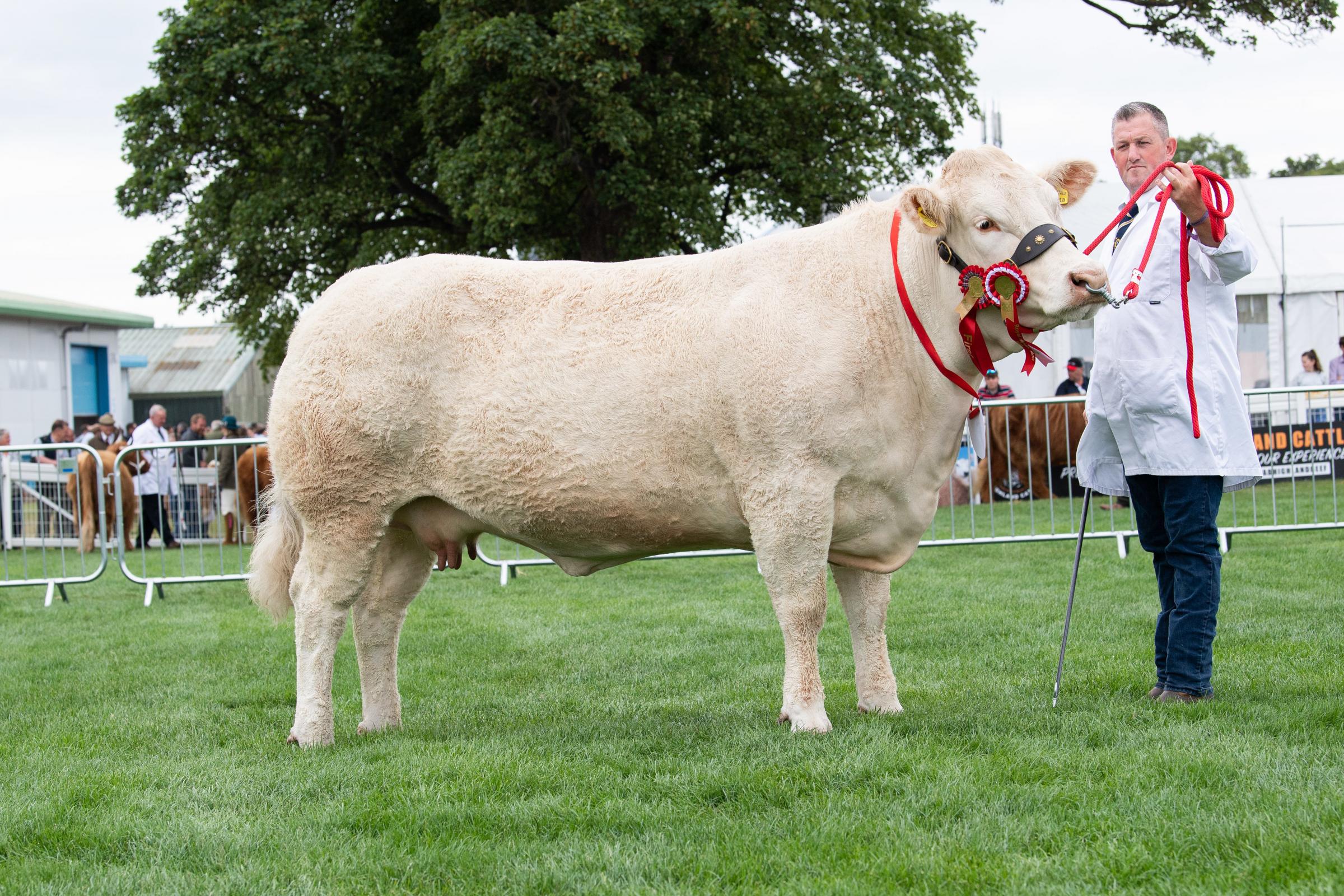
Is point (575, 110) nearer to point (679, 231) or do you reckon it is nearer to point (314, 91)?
point (679, 231)

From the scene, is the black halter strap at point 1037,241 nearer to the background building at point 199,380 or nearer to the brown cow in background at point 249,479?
the brown cow in background at point 249,479

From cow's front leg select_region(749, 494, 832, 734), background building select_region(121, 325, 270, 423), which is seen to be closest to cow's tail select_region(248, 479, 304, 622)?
cow's front leg select_region(749, 494, 832, 734)

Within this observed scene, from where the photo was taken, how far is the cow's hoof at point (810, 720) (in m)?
4.62

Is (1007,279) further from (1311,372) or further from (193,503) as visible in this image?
(1311,372)

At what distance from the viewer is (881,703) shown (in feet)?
16.8

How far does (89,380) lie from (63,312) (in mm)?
2505

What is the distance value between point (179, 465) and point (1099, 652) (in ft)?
26.6

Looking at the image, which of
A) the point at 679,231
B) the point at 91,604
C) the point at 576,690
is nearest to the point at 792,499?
the point at 576,690

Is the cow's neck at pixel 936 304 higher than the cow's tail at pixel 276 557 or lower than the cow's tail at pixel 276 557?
higher

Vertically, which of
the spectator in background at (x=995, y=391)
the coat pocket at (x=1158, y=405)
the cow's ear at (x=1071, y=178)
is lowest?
the coat pocket at (x=1158, y=405)

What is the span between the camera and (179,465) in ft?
36.5

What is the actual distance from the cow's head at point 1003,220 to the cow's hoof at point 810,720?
1.60m

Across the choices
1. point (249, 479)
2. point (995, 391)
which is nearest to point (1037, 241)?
point (249, 479)

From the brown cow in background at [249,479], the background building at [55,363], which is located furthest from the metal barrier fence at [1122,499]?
the background building at [55,363]
